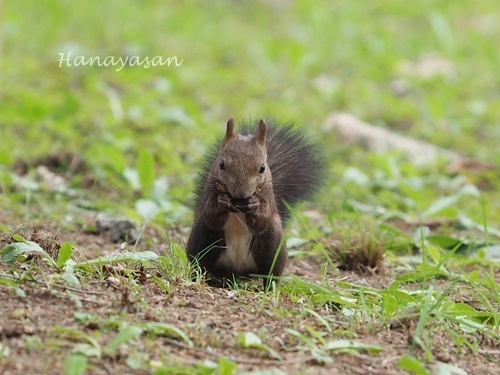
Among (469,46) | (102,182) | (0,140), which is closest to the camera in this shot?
(102,182)

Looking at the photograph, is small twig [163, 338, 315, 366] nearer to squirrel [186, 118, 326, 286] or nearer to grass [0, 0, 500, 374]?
grass [0, 0, 500, 374]

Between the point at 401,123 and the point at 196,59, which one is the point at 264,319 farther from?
the point at 196,59

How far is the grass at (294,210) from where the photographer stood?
9.66 ft

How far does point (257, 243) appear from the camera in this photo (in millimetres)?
3775

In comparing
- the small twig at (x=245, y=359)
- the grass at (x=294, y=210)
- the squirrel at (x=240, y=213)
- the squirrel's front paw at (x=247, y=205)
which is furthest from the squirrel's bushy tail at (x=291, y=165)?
the small twig at (x=245, y=359)

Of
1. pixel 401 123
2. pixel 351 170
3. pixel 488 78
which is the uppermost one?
pixel 488 78

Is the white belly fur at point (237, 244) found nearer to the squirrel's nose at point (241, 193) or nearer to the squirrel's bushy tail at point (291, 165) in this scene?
the squirrel's nose at point (241, 193)

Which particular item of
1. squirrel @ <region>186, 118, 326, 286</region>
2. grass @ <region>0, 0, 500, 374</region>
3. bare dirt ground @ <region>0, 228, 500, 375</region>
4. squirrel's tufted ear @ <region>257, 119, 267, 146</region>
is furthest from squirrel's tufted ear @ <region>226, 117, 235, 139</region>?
bare dirt ground @ <region>0, 228, 500, 375</region>

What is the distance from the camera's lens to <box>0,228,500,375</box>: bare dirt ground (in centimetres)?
272

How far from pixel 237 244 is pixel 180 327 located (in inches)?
34.2

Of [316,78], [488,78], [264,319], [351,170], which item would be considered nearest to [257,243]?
[264,319]

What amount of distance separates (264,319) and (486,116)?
17.7 ft

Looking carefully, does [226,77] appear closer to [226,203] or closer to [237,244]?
[237,244]

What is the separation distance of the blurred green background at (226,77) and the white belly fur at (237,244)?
1793 mm
